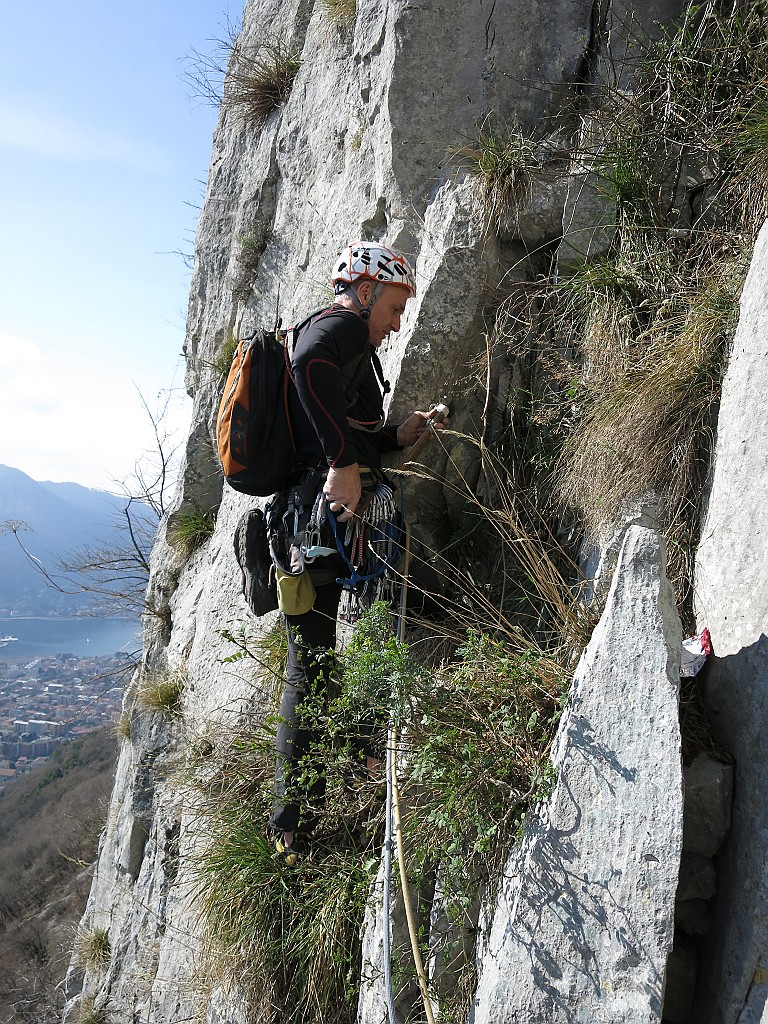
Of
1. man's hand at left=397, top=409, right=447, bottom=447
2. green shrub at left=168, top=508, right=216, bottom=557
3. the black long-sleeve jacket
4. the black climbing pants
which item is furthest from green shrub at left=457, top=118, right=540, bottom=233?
green shrub at left=168, top=508, right=216, bottom=557

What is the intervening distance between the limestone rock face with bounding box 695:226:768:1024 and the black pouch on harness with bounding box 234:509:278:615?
213 cm

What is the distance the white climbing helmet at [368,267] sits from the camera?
379 cm

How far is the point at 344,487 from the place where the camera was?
359 centimetres

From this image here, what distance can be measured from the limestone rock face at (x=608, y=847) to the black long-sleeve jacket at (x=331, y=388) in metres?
1.51

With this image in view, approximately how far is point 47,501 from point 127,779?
12573 cm

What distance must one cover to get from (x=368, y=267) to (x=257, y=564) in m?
1.63

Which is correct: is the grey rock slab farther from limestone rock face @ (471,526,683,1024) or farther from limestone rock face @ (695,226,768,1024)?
limestone rock face @ (471,526,683,1024)

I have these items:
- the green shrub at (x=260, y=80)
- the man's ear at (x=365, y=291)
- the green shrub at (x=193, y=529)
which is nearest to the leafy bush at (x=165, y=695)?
the green shrub at (x=193, y=529)

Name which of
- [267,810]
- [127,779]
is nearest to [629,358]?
[267,810]

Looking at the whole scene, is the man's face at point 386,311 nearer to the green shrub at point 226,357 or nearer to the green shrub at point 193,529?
the green shrub at point 226,357

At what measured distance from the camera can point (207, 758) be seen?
190 inches

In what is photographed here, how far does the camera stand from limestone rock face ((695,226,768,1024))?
7.25ft

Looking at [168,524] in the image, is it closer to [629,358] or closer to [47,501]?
[629,358]

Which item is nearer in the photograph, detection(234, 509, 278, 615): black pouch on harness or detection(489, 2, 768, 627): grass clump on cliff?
detection(489, 2, 768, 627): grass clump on cliff
